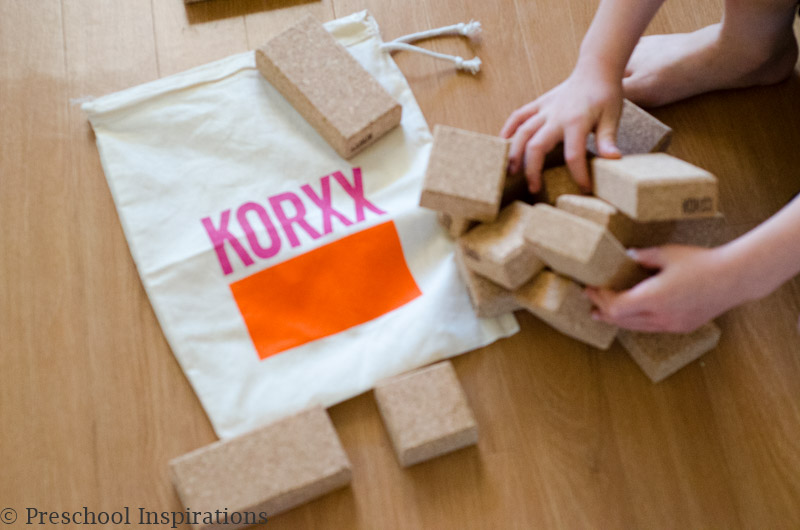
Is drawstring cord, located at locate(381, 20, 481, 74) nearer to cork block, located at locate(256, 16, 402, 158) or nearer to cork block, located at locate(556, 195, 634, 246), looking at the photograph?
cork block, located at locate(256, 16, 402, 158)

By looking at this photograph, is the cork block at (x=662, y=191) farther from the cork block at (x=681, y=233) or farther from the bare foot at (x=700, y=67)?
the bare foot at (x=700, y=67)

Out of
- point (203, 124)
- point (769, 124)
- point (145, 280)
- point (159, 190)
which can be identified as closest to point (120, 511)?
point (145, 280)

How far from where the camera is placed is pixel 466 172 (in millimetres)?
877

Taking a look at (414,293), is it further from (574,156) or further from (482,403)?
(574,156)

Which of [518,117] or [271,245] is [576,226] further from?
[271,245]

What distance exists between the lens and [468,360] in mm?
959

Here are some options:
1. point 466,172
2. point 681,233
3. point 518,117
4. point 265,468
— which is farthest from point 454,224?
point 265,468

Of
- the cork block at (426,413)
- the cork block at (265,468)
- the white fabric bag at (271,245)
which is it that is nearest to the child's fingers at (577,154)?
the white fabric bag at (271,245)

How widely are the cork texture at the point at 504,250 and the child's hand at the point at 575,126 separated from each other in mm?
77

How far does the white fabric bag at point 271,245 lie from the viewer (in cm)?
93

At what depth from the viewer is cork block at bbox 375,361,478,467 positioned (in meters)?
0.86

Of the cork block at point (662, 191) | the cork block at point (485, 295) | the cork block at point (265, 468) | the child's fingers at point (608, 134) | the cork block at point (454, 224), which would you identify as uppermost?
the child's fingers at point (608, 134)

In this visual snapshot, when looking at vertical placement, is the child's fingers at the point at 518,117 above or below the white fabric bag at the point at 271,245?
above

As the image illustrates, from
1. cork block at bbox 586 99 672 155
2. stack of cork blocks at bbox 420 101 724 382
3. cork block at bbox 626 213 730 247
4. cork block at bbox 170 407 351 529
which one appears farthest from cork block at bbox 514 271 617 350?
cork block at bbox 170 407 351 529
